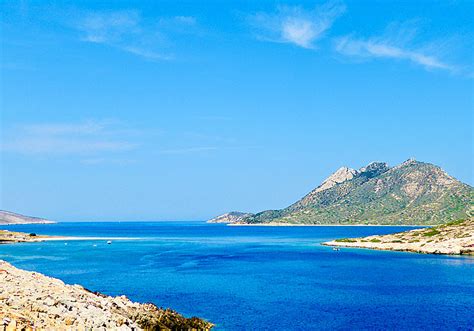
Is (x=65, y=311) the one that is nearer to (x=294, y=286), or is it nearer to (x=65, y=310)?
(x=65, y=310)

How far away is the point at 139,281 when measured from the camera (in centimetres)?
11275

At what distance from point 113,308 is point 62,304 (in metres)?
8.66

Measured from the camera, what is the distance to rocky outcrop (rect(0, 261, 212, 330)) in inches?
1849

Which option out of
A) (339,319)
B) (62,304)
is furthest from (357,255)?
(62,304)

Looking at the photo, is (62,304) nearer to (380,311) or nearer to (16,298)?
(16,298)

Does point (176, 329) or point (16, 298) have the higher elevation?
point (16, 298)

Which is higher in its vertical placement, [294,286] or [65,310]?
[65,310]

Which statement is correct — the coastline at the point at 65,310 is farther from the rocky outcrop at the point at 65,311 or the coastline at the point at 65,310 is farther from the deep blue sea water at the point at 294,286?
the deep blue sea water at the point at 294,286

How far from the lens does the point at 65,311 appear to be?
5238 cm

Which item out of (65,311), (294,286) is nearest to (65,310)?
(65,311)

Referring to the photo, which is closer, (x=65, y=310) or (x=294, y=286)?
(x=65, y=310)

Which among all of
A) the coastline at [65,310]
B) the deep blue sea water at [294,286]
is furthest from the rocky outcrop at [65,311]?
the deep blue sea water at [294,286]

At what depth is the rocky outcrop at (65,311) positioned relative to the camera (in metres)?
47.0

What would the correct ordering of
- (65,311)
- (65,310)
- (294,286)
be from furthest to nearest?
(294,286)
(65,310)
(65,311)
